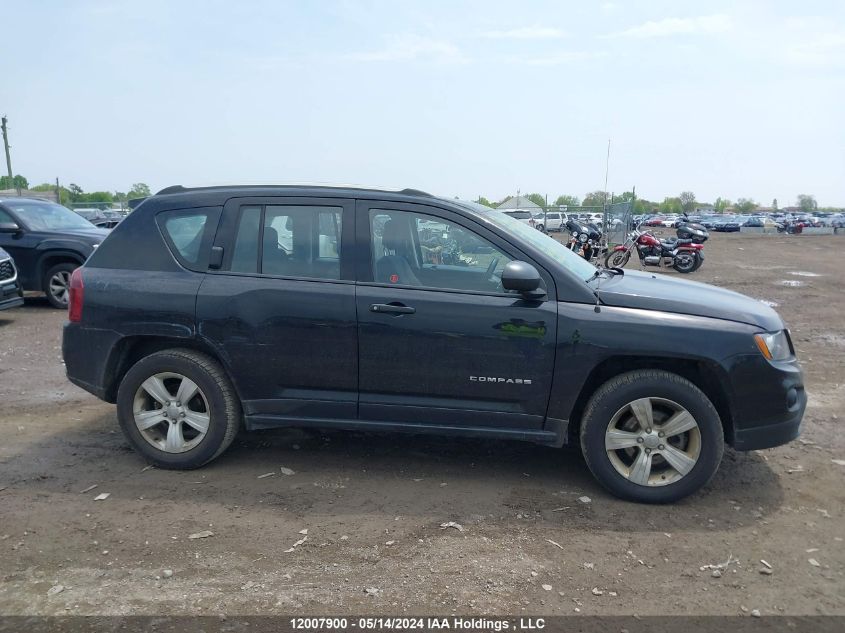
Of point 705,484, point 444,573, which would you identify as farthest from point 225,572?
point 705,484

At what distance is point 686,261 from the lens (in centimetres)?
1780

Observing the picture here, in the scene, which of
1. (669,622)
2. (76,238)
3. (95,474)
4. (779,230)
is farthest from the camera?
(779,230)

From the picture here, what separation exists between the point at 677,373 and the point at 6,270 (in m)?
8.88

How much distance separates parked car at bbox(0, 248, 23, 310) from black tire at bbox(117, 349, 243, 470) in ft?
19.9

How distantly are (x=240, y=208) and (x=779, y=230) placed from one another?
1869 inches

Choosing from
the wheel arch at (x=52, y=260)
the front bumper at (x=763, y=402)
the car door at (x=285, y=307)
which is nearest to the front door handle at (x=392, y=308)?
the car door at (x=285, y=307)

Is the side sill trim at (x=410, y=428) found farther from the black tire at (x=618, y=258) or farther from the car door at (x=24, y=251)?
the black tire at (x=618, y=258)

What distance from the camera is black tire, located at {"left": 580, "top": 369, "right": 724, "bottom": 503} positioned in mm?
4098

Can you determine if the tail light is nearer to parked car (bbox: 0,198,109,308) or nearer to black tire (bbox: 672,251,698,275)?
parked car (bbox: 0,198,109,308)

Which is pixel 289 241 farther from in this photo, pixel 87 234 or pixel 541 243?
pixel 87 234

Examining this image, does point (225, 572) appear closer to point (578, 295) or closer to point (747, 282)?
point (578, 295)

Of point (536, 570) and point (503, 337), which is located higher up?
point (503, 337)

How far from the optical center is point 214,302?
14.7ft

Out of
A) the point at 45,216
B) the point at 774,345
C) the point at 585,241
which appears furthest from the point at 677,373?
the point at 585,241
